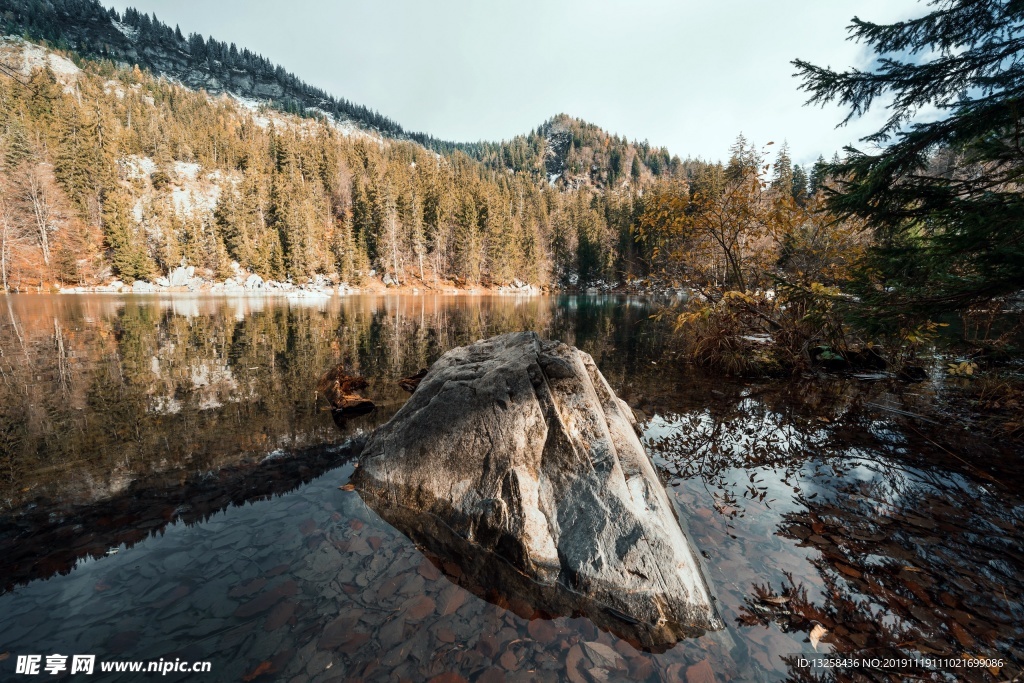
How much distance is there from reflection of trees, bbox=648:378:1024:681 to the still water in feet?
0.08

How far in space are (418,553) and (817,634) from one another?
3.62 meters

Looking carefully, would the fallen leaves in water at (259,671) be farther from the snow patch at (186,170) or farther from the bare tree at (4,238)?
the snow patch at (186,170)

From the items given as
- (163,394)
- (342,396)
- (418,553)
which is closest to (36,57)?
(163,394)

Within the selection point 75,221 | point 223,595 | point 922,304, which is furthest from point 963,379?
point 75,221

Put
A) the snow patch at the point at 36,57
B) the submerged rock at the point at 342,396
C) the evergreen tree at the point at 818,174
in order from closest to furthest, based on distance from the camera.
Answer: the evergreen tree at the point at 818,174 < the submerged rock at the point at 342,396 < the snow patch at the point at 36,57

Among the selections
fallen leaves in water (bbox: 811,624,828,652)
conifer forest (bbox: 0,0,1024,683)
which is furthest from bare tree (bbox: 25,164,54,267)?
fallen leaves in water (bbox: 811,624,828,652)

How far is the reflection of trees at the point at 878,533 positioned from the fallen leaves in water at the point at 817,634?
39 mm

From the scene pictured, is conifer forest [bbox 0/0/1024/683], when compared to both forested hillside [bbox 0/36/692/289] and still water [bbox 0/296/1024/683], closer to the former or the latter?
still water [bbox 0/296/1024/683]

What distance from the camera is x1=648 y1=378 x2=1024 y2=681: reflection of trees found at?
2977 millimetres

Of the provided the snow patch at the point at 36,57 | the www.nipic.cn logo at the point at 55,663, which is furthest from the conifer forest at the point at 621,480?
the snow patch at the point at 36,57

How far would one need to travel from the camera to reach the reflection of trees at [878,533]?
2.98m

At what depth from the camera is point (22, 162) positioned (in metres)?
56.7

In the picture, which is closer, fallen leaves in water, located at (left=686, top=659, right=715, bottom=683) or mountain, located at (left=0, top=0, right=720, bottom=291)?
fallen leaves in water, located at (left=686, top=659, right=715, bottom=683)
